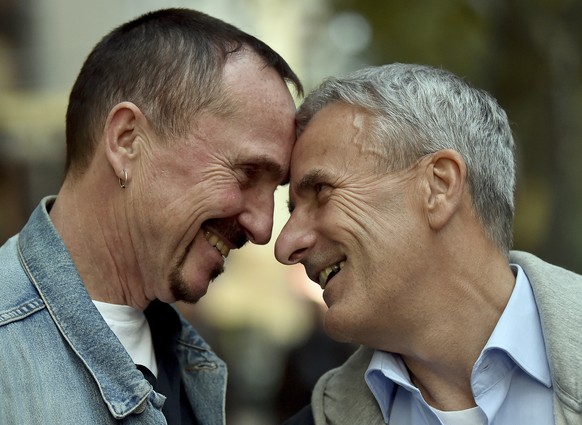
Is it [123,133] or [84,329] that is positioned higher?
[123,133]

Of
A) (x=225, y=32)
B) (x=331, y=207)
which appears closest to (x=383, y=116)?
(x=331, y=207)

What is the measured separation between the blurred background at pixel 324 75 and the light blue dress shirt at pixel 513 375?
16.2 feet

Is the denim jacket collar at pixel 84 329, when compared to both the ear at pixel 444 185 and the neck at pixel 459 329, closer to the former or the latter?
the neck at pixel 459 329

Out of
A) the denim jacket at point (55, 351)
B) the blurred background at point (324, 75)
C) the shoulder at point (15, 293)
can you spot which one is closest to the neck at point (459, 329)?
the denim jacket at point (55, 351)

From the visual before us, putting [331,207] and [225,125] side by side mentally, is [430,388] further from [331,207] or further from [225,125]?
[225,125]

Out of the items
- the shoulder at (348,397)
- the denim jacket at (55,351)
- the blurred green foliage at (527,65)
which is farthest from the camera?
the blurred green foliage at (527,65)

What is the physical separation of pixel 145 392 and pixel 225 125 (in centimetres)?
93

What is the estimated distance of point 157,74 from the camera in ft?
10.2

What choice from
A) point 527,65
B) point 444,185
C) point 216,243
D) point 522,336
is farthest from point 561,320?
point 527,65

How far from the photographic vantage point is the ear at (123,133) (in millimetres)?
3041

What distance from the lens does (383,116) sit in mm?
3164

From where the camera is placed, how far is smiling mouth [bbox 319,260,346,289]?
10.6 feet

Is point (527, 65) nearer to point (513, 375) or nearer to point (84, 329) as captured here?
point (513, 375)

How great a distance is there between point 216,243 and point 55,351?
74 centimetres
